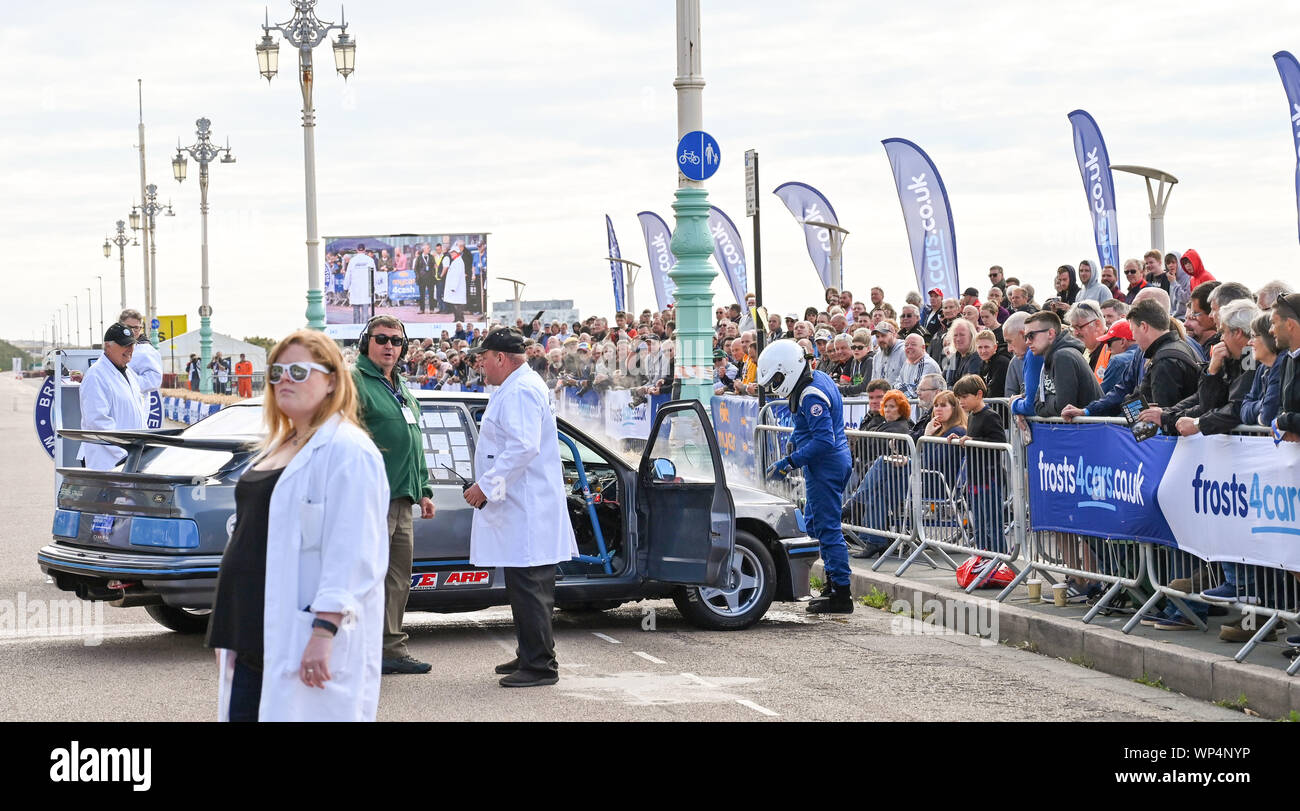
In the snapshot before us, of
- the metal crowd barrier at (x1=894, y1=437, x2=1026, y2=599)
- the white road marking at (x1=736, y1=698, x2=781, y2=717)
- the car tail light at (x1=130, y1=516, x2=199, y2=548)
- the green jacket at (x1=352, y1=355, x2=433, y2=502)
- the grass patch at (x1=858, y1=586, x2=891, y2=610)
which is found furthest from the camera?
the grass patch at (x1=858, y1=586, x2=891, y2=610)

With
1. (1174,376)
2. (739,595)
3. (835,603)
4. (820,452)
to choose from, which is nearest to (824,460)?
(820,452)

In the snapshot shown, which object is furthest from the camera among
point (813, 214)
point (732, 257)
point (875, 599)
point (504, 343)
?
point (732, 257)

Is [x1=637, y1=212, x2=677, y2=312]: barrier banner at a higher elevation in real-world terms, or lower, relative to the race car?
higher

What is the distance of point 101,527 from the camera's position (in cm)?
884

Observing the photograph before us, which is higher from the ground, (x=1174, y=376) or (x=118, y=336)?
(x=118, y=336)

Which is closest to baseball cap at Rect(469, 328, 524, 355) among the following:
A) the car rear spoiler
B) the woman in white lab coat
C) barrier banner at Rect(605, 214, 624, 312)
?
the car rear spoiler

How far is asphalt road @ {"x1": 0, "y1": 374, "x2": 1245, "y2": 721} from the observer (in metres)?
7.39

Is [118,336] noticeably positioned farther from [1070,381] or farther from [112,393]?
[1070,381]

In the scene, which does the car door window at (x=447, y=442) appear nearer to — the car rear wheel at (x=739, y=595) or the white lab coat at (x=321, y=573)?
the car rear wheel at (x=739, y=595)

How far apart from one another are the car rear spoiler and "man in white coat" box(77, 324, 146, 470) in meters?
2.81

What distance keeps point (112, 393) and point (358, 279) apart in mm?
52876

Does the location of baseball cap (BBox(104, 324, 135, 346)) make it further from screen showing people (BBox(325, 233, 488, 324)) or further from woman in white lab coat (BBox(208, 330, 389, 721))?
screen showing people (BBox(325, 233, 488, 324))
